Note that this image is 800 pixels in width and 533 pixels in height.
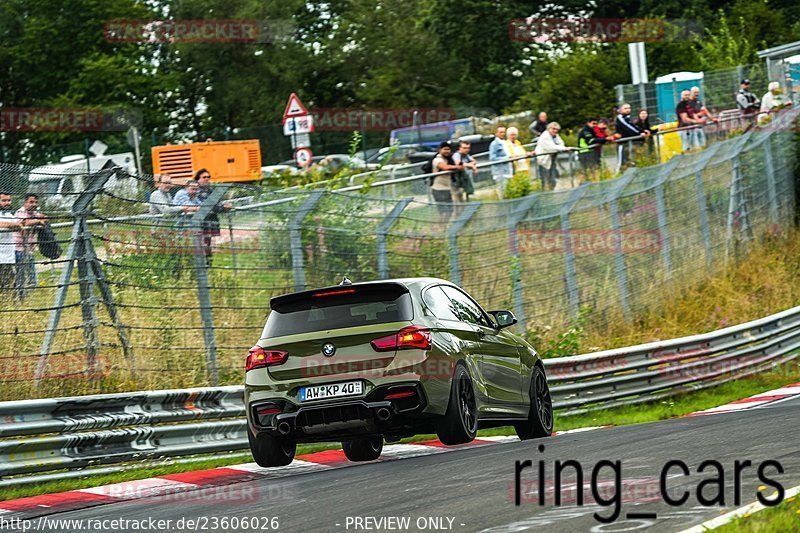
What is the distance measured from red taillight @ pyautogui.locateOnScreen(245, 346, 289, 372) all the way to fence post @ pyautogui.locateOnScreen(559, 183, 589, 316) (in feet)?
35.1

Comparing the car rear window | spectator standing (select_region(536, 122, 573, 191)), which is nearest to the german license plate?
the car rear window

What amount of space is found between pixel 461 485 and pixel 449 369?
2375 mm

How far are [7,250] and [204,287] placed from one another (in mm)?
2434

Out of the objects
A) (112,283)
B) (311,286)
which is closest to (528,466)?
(112,283)

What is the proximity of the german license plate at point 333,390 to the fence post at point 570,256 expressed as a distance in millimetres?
10851

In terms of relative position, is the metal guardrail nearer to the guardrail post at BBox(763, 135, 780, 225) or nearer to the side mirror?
the side mirror

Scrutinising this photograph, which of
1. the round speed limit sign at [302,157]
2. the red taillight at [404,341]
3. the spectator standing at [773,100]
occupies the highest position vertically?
the spectator standing at [773,100]

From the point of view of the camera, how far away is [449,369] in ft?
37.9

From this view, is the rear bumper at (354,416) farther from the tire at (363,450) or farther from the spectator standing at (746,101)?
the spectator standing at (746,101)

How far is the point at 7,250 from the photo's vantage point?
13234mm

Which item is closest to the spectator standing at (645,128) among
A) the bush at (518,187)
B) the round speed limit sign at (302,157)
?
the bush at (518,187)

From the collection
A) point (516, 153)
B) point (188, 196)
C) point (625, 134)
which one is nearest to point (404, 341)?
point (188, 196)

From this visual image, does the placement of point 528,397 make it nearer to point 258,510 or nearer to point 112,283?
point 112,283

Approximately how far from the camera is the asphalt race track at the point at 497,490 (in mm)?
7730
